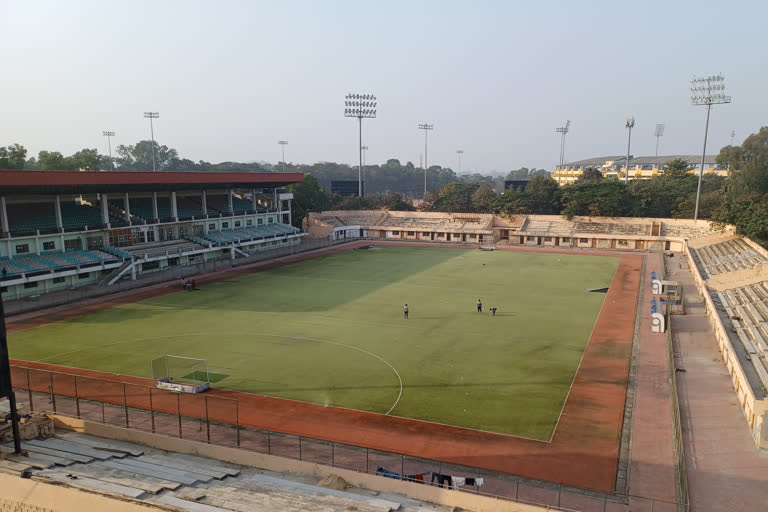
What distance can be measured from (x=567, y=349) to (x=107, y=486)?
24287 mm

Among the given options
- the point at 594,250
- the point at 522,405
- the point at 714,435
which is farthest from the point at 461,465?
the point at 594,250

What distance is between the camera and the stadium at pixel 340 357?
56.3 ft

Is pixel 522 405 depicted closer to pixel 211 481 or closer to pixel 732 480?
pixel 732 480

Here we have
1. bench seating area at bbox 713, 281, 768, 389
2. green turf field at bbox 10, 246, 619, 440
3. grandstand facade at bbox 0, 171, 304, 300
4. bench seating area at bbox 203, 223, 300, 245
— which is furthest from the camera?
bench seating area at bbox 203, 223, 300, 245

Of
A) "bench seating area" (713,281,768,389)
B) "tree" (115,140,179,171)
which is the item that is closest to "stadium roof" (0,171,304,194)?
"bench seating area" (713,281,768,389)

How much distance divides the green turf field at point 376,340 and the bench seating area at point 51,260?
32.5 feet

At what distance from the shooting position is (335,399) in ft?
79.3

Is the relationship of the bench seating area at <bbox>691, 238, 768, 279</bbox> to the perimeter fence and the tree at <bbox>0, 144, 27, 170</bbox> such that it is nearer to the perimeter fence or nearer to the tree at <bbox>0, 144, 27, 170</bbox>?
the perimeter fence

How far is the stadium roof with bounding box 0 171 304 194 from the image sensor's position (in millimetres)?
43938

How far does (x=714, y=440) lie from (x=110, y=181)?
1973 inches

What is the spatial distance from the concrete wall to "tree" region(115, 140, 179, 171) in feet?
519

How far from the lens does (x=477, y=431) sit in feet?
69.2

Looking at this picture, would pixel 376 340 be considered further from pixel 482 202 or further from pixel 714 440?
pixel 482 202

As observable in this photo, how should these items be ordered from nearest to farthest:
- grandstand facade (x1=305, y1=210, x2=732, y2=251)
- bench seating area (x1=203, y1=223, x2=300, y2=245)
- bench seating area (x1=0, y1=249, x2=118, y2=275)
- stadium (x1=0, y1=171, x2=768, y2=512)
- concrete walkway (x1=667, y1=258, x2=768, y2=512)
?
1. concrete walkway (x1=667, y1=258, x2=768, y2=512)
2. stadium (x1=0, y1=171, x2=768, y2=512)
3. bench seating area (x1=0, y1=249, x2=118, y2=275)
4. bench seating area (x1=203, y1=223, x2=300, y2=245)
5. grandstand facade (x1=305, y1=210, x2=732, y2=251)
